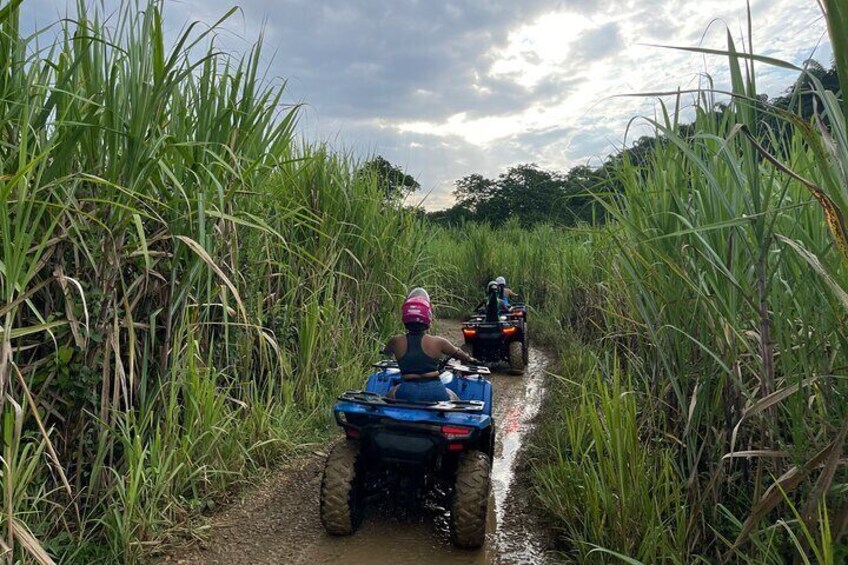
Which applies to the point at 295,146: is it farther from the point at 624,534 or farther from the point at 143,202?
the point at 624,534

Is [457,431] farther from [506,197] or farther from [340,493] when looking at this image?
[506,197]

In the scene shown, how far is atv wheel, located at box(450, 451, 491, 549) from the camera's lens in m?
2.57

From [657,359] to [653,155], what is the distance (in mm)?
1088

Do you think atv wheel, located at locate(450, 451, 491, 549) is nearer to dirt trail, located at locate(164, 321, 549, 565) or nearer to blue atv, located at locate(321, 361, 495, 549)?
blue atv, located at locate(321, 361, 495, 549)

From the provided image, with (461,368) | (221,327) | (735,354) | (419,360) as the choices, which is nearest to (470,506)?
(419,360)

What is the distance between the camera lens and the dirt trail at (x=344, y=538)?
8.57ft

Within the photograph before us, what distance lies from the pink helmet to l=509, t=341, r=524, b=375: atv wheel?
3352mm

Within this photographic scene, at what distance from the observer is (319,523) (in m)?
2.96

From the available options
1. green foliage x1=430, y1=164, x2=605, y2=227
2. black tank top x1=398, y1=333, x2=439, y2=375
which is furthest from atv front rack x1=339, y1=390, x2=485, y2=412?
green foliage x1=430, y1=164, x2=605, y2=227

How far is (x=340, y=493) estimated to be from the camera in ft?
8.86

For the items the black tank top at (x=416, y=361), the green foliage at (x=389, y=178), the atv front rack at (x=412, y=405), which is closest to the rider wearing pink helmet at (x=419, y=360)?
the black tank top at (x=416, y=361)

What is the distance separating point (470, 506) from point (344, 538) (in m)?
0.75

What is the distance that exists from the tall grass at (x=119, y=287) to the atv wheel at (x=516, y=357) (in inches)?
149

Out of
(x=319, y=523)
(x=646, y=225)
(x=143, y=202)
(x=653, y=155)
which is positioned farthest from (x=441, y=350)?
(x=143, y=202)
